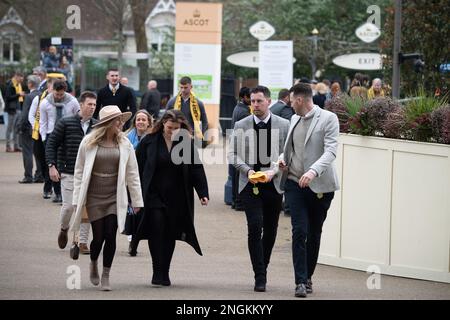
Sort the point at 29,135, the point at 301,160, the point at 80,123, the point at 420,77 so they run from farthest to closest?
the point at 29,135 < the point at 420,77 < the point at 80,123 < the point at 301,160

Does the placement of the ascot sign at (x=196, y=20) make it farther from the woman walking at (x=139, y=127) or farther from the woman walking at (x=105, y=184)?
the woman walking at (x=105, y=184)

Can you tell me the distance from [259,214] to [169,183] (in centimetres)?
94

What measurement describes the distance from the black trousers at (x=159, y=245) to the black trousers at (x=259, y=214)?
80cm

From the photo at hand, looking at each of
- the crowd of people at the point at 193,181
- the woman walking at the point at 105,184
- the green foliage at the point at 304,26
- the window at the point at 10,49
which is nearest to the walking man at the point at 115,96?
the crowd of people at the point at 193,181

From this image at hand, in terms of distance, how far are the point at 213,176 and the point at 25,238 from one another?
9.47m

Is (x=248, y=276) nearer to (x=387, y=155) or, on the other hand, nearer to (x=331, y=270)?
(x=331, y=270)

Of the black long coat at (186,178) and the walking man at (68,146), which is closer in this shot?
the black long coat at (186,178)

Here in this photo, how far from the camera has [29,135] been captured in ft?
68.0

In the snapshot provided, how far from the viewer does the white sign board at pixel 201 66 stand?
97.6 feet

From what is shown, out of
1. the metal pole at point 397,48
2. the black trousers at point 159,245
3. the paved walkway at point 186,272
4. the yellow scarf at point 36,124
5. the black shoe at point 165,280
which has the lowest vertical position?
the paved walkway at point 186,272

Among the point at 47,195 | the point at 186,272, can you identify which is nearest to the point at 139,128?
the point at 186,272

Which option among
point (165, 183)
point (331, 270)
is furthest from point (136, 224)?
point (331, 270)

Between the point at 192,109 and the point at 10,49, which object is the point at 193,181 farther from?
the point at 10,49

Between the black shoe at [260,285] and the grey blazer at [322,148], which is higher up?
the grey blazer at [322,148]
